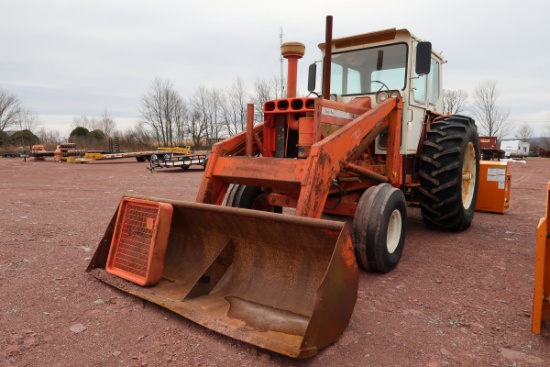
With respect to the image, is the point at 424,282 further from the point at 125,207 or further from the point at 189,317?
the point at 125,207

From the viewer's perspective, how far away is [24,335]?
2.82 m

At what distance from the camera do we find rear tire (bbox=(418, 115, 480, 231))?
211 inches

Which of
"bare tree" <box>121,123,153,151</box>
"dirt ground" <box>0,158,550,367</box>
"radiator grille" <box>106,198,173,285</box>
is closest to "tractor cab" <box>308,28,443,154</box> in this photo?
"dirt ground" <box>0,158,550,367</box>

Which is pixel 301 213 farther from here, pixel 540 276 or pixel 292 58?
pixel 292 58

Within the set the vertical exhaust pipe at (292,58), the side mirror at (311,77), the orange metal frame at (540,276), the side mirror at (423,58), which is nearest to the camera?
the orange metal frame at (540,276)

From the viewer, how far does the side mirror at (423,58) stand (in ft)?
16.2

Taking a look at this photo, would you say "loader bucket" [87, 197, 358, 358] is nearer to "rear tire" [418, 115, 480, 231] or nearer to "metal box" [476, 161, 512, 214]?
"rear tire" [418, 115, 480, 231]

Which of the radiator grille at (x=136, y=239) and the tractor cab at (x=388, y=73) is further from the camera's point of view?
the tractor cab at (x=388, y=73)

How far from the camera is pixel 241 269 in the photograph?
11.5 ft

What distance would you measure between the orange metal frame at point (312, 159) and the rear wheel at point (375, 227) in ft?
1.29

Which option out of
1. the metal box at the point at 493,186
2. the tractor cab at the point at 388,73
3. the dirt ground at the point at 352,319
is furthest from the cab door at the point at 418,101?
the metal box at the point at 493,186

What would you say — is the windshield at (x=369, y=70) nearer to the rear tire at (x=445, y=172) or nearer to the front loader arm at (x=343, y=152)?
the front loader arm at (x=343, y=152)

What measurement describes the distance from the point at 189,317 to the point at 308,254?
1017 mm

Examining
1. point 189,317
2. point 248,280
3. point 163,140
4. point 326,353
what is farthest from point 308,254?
point 163,140
